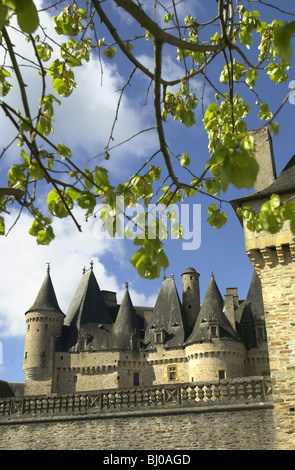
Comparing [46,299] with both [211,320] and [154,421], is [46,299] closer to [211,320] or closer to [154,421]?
[211,320]

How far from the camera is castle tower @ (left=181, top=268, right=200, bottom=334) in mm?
33656

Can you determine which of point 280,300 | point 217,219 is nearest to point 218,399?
point 280,300

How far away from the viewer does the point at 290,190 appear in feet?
41.0

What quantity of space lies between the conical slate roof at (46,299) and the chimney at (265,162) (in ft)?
76.7

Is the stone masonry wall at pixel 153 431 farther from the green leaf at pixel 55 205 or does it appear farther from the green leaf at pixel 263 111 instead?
the green leaf at pixel 55 205

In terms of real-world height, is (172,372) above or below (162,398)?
above

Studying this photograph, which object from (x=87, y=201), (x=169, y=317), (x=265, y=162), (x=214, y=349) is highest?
(x=169, y=317)

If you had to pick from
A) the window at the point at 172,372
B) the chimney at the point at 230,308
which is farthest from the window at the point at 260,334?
the window at the point at 172,372

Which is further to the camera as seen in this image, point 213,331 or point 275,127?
point 213,331

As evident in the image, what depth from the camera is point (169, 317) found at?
109ft

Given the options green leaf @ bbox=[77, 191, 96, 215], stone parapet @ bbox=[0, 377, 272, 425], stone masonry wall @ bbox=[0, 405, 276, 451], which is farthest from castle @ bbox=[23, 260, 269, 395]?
green leaf @ bbox=[77, 191, 96, 215]

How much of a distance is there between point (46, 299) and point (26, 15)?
3390 centimetres

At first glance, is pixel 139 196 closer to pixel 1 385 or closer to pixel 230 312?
pixel 230 312

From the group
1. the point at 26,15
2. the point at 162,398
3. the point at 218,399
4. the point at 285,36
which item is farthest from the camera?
the point at 162,398
